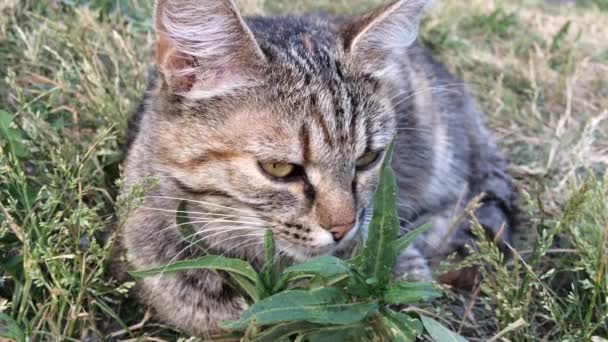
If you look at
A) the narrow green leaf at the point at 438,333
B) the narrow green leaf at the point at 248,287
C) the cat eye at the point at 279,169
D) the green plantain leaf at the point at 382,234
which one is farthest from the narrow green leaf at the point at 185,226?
the narrow green leaf at the point at 438,333

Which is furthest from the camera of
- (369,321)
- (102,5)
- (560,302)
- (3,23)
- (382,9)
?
(102,5)

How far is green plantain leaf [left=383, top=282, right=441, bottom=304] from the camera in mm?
1224

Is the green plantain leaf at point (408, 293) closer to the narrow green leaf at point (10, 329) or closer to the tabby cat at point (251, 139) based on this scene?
the tabby cat at point (251, 139)

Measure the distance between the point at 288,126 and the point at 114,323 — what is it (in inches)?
31.0

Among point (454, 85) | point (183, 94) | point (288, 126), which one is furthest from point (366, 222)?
point (454, 85)

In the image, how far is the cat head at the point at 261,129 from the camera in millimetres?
1476

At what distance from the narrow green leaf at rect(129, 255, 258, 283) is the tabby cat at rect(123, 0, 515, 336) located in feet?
0.42

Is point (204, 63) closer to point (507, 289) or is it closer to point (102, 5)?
point (507, 289)

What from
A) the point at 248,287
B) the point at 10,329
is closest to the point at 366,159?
the point at 248,287

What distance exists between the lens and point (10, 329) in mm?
1344

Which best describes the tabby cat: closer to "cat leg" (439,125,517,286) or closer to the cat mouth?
the cat mouth

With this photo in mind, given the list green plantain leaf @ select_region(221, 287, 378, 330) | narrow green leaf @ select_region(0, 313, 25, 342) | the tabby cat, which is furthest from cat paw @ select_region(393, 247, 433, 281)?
narrow green leaf @ select_region(0, 313, 25, 342)

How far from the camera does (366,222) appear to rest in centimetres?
168

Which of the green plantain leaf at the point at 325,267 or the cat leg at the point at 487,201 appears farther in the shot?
the cat leg at the point at 487,201
